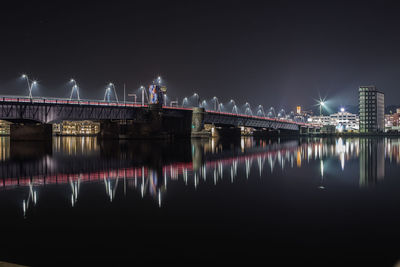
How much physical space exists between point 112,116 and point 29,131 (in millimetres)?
17841

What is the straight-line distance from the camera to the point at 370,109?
190m

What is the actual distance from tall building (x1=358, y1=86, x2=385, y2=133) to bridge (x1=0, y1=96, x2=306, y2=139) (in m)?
97.3

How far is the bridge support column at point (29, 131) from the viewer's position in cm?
6756

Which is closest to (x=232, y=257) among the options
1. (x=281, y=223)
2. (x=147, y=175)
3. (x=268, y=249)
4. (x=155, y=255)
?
(x=268, y=249)

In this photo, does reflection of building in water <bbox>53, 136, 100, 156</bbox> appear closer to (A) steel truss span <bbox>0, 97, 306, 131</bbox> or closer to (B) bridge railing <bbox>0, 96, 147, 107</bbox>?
(A) steel truss span <bbox>0, 97, 306, 131</bbox>

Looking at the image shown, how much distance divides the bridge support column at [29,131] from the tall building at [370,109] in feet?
541

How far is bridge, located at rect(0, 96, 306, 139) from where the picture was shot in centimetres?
6425

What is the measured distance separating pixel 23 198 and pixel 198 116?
274 feet

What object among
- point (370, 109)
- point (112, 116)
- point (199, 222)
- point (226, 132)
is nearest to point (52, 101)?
point (112, 116)

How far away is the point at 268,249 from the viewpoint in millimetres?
7750

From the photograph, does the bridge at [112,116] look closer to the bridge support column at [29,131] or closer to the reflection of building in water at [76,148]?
the bridge support column at [29,131]

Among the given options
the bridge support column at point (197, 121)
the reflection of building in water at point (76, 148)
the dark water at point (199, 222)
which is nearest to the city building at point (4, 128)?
the bridge support column at point (197, 121)

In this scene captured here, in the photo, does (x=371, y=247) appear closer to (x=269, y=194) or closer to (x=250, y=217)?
(x=250, y=217)

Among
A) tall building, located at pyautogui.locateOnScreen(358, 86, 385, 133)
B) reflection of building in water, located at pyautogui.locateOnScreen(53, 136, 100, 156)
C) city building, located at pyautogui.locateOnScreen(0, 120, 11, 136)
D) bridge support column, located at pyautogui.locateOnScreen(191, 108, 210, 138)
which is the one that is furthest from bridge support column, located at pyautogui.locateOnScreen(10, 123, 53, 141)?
tall building, located at pyautogui.locateOnScreen(358, 86, 385, 133)
